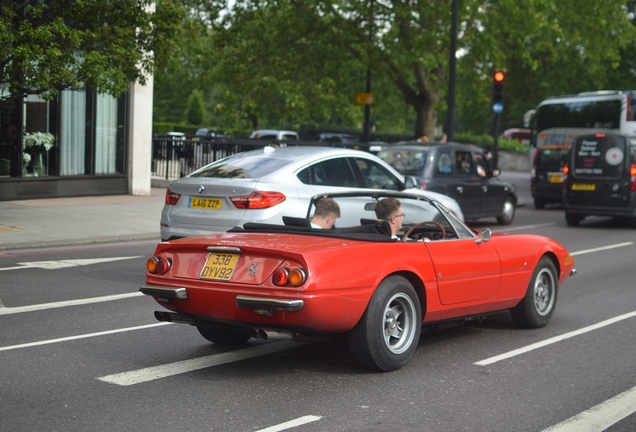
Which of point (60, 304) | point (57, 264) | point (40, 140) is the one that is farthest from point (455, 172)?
point (60, 304)

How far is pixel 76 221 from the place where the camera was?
16.6m

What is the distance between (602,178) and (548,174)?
5.65 m

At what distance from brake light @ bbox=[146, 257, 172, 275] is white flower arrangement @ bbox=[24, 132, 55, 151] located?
14927mm

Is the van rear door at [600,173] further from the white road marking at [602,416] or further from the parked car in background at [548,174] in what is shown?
the white road marking at [602,416]

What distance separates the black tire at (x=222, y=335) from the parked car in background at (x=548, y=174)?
A: 20487mm

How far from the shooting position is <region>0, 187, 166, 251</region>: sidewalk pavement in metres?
14.2

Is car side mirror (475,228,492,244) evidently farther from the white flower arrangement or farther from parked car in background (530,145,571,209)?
parked car in background (530,145,571,209)

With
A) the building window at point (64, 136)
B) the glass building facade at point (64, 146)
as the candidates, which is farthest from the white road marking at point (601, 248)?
the building window at point (64, 136)

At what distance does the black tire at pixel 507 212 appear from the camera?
2009 cm

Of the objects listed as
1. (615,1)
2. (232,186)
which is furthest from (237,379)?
(615,1)

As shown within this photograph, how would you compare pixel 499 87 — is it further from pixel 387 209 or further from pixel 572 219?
pixel 387 209

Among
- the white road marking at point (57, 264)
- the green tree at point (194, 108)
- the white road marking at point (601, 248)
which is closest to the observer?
the white road marking at point (57, 264)

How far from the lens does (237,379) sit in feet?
20.7

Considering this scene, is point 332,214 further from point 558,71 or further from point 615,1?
Answer: point 558,71
